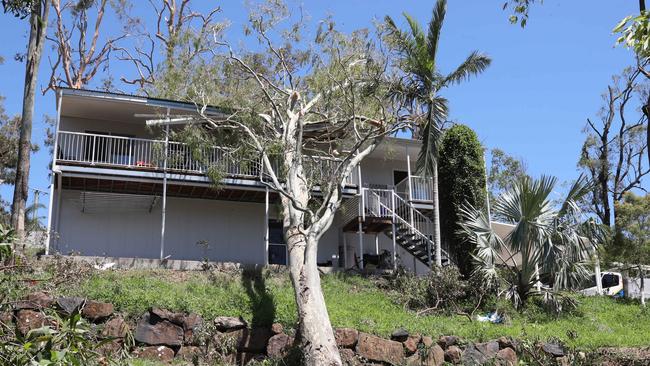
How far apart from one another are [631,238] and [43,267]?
749 inches

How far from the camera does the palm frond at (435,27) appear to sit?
21188 mm

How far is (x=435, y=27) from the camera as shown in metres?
21.2

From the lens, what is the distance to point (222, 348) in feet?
51.4

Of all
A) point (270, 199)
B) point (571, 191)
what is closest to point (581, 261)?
point (571, 191)

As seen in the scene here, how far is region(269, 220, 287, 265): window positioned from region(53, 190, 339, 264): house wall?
349mm

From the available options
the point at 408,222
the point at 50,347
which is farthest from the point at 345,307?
the point at 50,347

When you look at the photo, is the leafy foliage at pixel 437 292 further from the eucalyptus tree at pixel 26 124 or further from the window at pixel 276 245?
the eucalyptus tree at pixel 26 124

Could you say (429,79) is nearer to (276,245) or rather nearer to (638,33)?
(276,245)

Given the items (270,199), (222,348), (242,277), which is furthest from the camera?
(270,199)

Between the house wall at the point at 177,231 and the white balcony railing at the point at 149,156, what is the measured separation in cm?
144

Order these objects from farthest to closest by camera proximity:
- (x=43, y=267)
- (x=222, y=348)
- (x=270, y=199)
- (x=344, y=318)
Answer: (x=270, y=199) → (x=43, y=267) → (x=344, y=318) → (x=222, y=348)

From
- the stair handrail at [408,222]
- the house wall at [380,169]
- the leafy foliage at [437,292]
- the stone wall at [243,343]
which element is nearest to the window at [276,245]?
the stair handrail at [408,222]

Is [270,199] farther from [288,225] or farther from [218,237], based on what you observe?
[288,225]

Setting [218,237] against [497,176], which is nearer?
[218,237]
